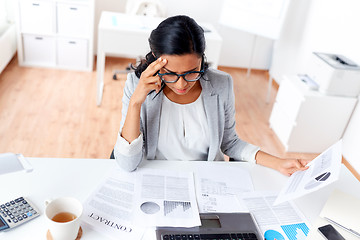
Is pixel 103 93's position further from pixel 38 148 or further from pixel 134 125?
pixel 134 125

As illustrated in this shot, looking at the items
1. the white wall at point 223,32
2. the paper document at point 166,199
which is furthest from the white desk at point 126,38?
the paper document at point 166,199

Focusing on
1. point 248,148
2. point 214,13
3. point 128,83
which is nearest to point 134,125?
point 128,83

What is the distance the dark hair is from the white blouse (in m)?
0.25

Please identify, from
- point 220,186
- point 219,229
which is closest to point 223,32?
point 220,186

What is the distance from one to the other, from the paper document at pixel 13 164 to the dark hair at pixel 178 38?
22.3 inches

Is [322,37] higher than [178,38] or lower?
lower

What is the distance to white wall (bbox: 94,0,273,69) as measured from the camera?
4.01 metres

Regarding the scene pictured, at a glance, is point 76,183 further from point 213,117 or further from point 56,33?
point 56,33

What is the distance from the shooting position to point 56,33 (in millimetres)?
3658

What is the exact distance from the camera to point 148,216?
1.06 m

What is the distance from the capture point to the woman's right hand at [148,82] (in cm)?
119

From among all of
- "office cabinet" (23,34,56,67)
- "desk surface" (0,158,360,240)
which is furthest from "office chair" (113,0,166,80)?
"desk surface" (0,158,360,240)

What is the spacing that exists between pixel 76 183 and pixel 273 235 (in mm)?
618

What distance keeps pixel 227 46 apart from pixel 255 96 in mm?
822
